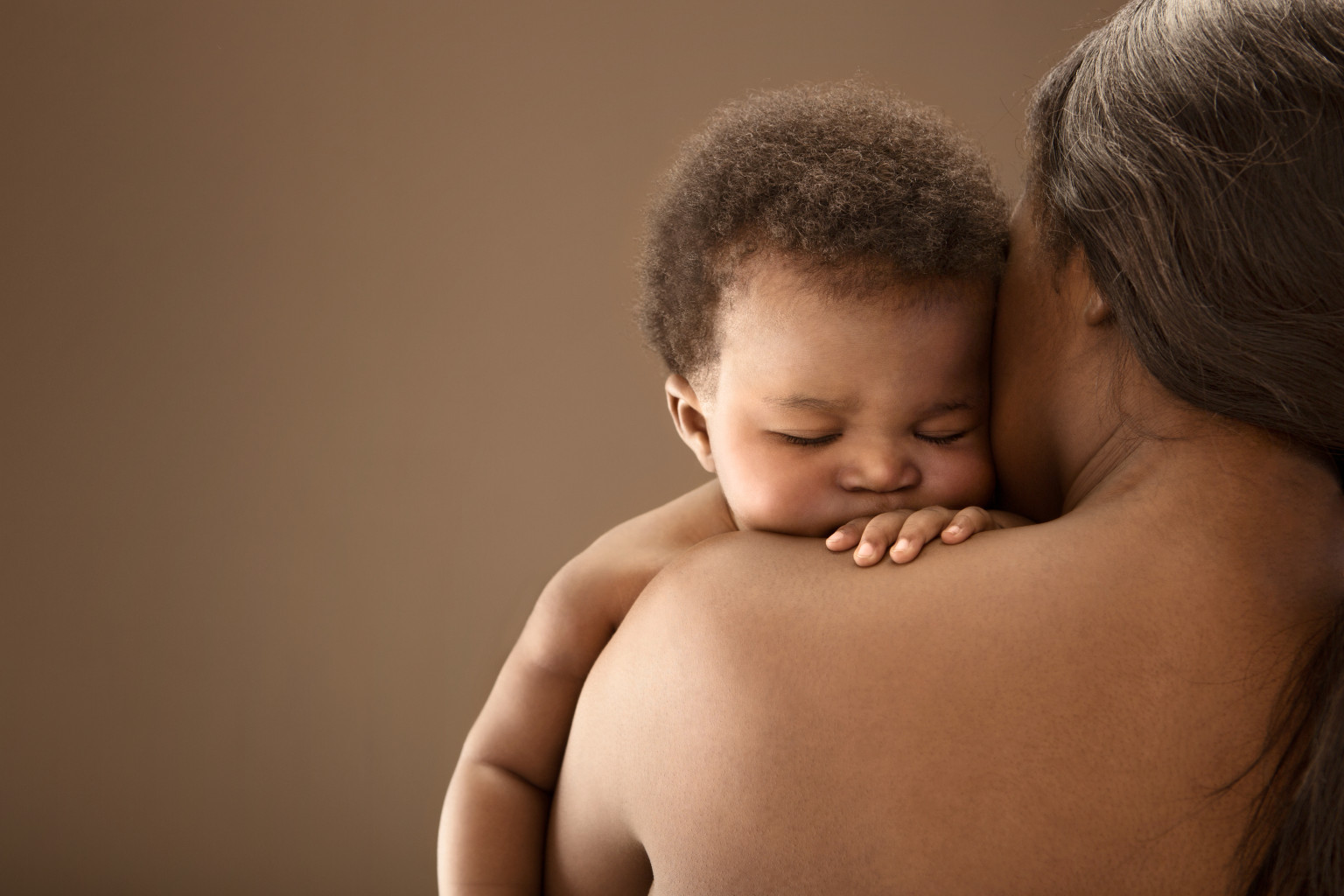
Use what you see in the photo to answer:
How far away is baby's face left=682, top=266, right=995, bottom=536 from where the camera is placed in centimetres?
91

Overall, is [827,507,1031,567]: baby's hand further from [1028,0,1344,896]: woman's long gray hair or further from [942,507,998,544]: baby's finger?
[1028,0,1344,896]: woman's long gray hair

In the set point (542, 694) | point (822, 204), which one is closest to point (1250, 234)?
point (822, 204)

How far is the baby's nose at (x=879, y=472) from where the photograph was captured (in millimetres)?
897

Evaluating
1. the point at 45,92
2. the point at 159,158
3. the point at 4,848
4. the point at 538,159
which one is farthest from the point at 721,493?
the point at 4,848

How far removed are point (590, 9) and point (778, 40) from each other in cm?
43

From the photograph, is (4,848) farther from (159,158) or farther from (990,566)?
(990,566)

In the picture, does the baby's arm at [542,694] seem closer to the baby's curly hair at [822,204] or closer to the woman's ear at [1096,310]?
the baby's curly hair at [822,204]

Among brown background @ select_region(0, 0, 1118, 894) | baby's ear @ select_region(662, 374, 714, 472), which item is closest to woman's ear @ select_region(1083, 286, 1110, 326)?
baby's ear @ select_region(662, 374, 714, 472)

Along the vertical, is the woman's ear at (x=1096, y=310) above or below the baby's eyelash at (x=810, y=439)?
above

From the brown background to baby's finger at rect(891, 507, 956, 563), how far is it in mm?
1550

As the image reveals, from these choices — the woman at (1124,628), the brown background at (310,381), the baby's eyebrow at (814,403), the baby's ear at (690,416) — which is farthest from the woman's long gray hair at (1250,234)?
the brown background at (310,381)

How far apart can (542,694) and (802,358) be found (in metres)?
0.43

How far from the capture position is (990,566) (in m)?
0.64

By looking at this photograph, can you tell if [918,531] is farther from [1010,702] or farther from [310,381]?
[310,381]
